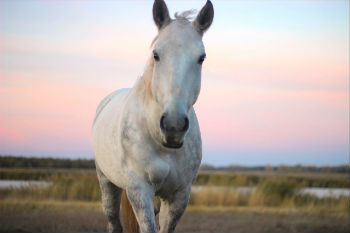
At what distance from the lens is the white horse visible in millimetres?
3311

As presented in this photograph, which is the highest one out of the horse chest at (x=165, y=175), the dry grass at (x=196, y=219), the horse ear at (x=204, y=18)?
the horse ear at (x=204, y=18)

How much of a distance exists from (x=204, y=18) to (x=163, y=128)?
3.91 ft

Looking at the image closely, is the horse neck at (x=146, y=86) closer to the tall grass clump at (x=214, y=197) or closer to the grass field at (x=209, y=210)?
the grass field at (x=209, y=210)

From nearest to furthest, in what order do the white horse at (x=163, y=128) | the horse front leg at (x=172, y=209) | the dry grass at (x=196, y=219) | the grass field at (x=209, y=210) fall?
the white horse at (x=163, y=128)
the horse front leg at (x=172, y=209)
the dry grass at (x=196, y=219)
the grass field at (x=209, y=210)

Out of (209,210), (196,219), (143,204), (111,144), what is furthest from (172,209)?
(209,210)

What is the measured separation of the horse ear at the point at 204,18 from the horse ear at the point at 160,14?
0.85ft

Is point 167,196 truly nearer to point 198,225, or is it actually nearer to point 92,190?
point 198,225

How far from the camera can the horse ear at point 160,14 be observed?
3.74 metres

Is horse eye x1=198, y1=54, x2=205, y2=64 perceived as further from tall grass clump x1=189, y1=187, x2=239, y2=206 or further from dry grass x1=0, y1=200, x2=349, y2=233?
tall grass clump x1=189, y1=187, x2=239, y2=206

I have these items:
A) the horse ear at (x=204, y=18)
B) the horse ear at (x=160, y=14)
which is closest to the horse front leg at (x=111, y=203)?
the horse ear at (x=160, y=14)

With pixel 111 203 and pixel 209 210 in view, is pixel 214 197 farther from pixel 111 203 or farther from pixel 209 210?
pixel 111 203

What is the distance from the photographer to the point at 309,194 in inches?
607

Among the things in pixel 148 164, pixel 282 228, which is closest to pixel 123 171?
pixel 148 164

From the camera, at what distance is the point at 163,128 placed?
321cm
